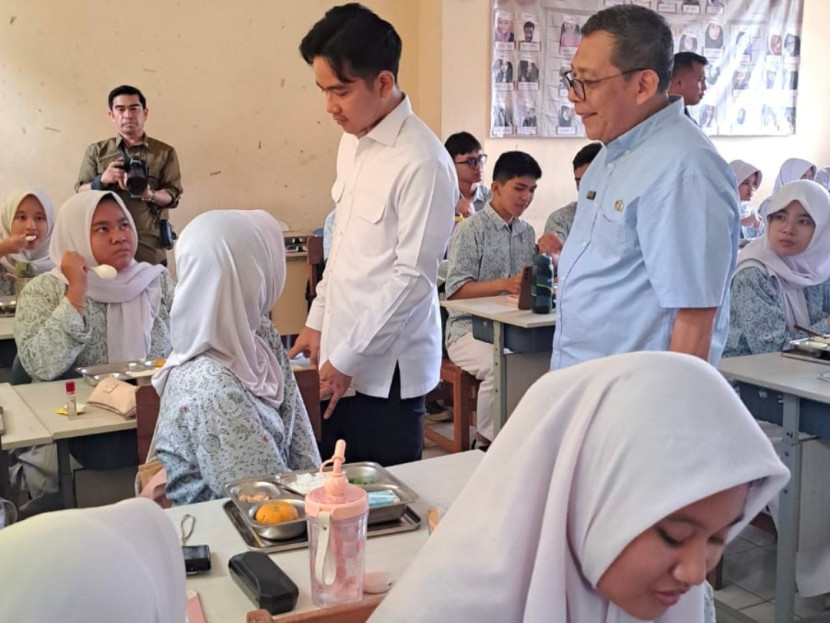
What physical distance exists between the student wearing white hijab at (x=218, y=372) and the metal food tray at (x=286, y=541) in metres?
0.13

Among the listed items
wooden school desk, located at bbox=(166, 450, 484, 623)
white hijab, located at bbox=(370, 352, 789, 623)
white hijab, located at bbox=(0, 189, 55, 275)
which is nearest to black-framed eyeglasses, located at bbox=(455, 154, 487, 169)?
white hijab, located at bbox=(0, 189, 55, 275)

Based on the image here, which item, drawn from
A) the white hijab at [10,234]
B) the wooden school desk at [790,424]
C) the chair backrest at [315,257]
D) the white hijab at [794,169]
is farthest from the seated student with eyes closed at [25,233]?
the white hijab at [794,169]

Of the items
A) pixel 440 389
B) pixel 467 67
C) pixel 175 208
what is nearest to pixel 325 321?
pixel 440 389

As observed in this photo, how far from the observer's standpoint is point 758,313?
3322 millimetres

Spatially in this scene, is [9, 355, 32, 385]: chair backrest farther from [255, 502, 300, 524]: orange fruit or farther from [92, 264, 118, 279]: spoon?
[255, 502, 300, 524]: orange fruit

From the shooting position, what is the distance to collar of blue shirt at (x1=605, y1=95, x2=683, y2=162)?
6.24 feet

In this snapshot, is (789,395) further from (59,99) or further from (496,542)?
(59,99)

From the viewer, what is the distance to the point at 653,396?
92cm

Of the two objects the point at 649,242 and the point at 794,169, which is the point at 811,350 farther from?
the point at 794,169

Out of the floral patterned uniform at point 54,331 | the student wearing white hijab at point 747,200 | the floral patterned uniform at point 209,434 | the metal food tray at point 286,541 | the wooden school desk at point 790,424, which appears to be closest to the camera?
the metal food tray at point 286,541

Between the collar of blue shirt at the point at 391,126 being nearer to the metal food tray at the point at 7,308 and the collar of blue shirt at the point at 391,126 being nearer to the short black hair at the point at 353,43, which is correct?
the short black hair at the point at 353,43

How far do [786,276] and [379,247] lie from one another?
183cm

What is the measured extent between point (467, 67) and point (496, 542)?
5.47m

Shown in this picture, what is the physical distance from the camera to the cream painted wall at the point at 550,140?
5.99 metres
